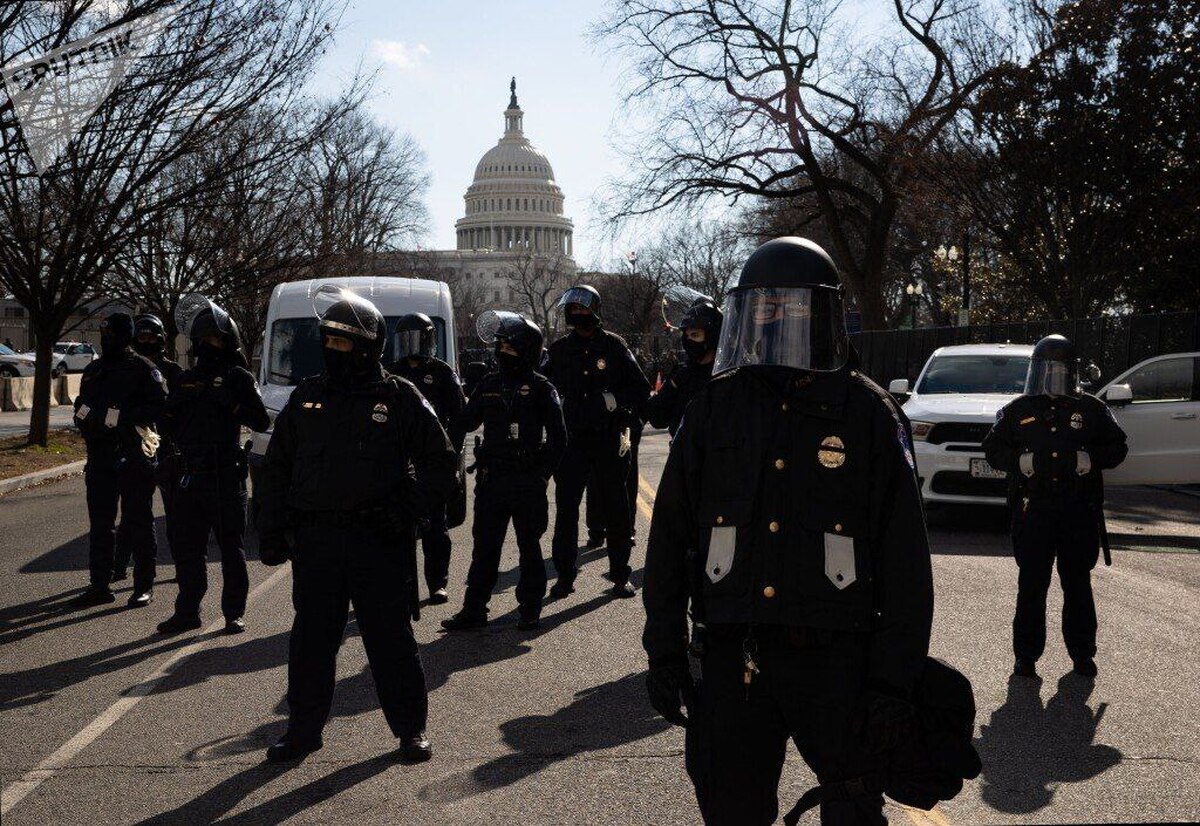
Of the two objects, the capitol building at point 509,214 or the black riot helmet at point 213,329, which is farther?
the capitol building at point 509,214

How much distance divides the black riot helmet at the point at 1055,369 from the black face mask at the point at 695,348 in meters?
2.25

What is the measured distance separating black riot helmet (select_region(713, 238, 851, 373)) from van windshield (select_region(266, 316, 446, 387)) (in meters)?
10.3

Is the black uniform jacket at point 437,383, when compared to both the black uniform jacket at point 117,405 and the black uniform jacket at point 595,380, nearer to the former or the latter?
the black uniform jacket at point 595,380

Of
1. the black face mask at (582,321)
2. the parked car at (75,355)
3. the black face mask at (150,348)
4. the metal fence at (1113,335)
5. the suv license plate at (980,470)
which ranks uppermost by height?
the parked car at (75,355)

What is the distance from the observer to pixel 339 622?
5281 millimetres

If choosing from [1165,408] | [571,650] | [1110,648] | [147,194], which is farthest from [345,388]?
[147,194]

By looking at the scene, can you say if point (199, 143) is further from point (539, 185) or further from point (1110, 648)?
point (539, 185)

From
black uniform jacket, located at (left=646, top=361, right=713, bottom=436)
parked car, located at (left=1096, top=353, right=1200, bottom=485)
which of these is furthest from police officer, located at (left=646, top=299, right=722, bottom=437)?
parked car, located at (left=1096, top=353, right=1200, bottom=485)

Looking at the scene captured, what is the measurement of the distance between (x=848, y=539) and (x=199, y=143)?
1711 centimetres

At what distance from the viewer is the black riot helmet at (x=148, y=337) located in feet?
30.9

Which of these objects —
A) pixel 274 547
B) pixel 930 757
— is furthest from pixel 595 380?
pixel 930 757

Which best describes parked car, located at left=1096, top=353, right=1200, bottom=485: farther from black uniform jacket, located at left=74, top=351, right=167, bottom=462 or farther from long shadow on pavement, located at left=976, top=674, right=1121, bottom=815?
black uniform jacket, located at left=74, top=351, right=167, bottom=462

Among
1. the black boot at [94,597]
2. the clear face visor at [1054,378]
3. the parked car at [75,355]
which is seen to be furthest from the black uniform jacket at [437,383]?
the parked car at [75,355]

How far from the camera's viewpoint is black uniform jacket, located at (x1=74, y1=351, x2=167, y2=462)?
8633mm
